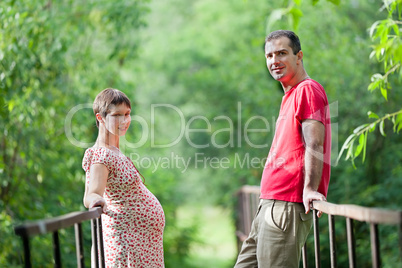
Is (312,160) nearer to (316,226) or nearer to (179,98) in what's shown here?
(316,226)

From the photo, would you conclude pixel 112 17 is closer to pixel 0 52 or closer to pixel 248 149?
pixel 0 52

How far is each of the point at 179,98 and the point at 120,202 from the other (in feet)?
36.3

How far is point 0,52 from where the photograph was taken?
4.04m

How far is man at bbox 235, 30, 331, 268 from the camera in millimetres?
1813

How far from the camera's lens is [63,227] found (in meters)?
1.40

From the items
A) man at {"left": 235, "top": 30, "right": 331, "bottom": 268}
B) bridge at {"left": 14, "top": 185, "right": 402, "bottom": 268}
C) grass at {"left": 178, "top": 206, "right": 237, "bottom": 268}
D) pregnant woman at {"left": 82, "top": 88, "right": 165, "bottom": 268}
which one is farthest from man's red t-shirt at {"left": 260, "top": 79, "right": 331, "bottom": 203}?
grass at {"left": 178, "top": 206, "right": 237, "bottom": 268}

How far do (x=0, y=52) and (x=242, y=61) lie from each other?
6.09m

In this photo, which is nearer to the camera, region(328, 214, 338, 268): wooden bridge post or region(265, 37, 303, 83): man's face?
region(328, 214, 338, 268): wooden bridge post

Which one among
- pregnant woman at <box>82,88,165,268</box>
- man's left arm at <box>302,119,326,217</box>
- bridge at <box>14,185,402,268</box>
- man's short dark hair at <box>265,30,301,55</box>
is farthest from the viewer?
man's short dark hair at <box>265,30,301,55</box>

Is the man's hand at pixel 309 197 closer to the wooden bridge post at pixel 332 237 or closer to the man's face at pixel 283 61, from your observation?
the wooden bridge post at pixel 332 237

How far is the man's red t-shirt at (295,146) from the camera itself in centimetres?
185

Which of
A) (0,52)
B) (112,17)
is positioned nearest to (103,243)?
(0,52)

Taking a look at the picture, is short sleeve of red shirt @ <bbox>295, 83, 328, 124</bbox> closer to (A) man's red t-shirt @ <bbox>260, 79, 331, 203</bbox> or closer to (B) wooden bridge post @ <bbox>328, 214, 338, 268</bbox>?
(A) man's red t-shirt @ <bbox>260, 79, 331, 203</bbox>

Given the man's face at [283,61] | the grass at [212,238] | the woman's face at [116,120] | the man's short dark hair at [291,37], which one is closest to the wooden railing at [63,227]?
the woman's face at [116,120]
